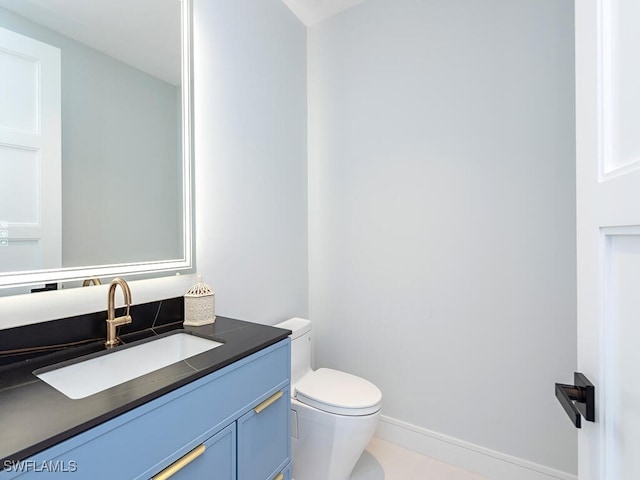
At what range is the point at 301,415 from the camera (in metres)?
1.49

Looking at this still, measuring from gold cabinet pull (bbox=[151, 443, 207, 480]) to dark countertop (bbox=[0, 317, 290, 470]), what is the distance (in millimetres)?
180

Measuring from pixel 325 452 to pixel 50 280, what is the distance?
1316mm

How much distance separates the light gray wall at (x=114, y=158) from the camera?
1068mm

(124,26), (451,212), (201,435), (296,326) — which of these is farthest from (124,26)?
(451,212)

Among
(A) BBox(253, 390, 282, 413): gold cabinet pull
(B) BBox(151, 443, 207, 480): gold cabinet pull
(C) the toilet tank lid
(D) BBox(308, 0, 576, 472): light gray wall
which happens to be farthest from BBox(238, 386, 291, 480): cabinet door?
(D) BBox(308, 0, 576, 472): light gray wall

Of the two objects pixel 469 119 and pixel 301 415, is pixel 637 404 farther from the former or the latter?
pixel 469 119

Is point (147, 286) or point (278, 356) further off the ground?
point (147, 286)

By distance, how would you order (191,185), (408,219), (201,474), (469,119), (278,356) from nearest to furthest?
1. (201,474)
2. (278,356)
3. (191,185)
4. (469,119)
5. (408,219)

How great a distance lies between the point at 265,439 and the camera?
109 cm

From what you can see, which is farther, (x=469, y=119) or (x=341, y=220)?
(x=341, y=220)

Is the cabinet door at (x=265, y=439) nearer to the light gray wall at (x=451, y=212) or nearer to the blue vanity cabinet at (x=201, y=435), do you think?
the blue vanity cabinet at (x=201, y=435)

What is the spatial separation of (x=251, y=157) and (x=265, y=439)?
4.34 feet

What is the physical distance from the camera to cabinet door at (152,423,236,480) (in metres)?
0.77

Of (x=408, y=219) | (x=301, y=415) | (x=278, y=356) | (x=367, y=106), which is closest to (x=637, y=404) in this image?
(x=278, y=356)
